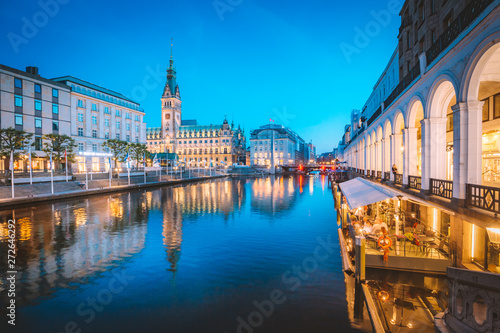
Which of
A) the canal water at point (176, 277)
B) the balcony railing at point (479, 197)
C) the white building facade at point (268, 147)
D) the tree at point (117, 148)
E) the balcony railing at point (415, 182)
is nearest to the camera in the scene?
the canal water at point (176, 277)

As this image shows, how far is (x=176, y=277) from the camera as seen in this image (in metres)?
13.1

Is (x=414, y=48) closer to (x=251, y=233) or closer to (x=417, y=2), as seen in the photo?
(x=417, y=2)

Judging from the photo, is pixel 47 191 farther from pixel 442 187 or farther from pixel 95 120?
pixel 442 187

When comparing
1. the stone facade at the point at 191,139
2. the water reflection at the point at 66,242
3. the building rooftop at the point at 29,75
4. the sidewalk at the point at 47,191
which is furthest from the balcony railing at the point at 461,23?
the stone facade at the point at 191,139

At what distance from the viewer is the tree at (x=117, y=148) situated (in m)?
66.4

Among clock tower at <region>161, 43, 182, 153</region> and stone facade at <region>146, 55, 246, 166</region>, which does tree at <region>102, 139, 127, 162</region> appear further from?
clock tower at <region>161, 43, 182, 153</region>

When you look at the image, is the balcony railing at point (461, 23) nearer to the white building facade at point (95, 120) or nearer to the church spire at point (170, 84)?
the white building facade at point (95, 120)

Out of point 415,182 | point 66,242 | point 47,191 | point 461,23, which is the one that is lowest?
point 66,242

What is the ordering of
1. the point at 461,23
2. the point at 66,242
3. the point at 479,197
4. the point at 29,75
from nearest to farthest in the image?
the point at 479,197, the point at 461,23, the point at 66,242, the point at 29,75

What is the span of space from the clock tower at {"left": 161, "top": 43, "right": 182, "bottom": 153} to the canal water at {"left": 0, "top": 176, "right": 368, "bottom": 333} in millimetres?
155524

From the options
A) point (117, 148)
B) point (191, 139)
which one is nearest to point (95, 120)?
point (117, 148)

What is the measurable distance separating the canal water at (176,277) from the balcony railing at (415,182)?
6.54 m

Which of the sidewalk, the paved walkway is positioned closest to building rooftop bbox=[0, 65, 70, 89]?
the paved walkway

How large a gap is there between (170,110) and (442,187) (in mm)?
174740
